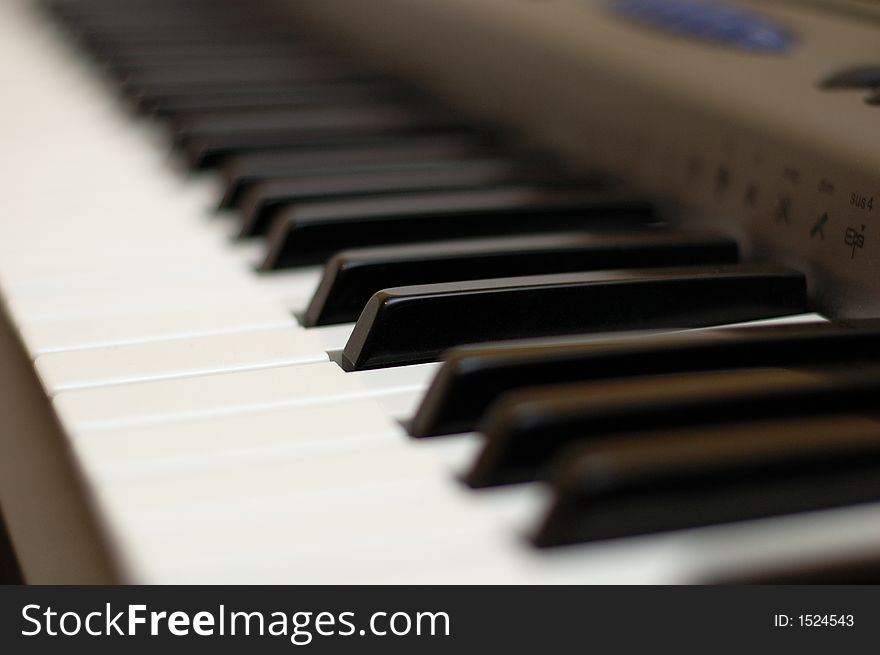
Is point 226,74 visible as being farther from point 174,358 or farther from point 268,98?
point 174,358

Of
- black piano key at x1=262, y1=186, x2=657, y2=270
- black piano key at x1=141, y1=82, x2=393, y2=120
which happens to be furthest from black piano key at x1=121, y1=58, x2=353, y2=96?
black piano key at x1=262, y1=186, x2=657, y2=270

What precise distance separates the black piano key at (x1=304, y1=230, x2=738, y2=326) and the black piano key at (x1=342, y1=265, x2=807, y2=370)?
4cm

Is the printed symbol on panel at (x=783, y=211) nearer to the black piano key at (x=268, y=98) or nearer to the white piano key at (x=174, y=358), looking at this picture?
the white piano key at (x=174, y=358)

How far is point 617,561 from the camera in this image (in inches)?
15.9

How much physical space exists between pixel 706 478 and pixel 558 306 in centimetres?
22

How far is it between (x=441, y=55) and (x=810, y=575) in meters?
0.85

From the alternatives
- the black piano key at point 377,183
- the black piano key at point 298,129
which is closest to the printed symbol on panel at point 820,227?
the black piano key at point 377,183

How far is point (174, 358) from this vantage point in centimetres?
60

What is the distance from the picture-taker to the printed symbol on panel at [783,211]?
694 mm

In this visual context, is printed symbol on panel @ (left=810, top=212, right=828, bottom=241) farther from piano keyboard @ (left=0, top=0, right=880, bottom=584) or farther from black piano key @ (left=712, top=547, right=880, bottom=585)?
black piano key @ (left=712, top=547, right=880, bottom=585)

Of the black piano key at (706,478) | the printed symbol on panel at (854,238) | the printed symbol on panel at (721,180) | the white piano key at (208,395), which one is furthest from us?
the printed symbol on panel at (721,180)

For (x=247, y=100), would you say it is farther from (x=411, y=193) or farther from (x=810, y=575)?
(x=810, y=575)

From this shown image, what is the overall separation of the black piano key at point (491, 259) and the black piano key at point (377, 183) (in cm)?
13

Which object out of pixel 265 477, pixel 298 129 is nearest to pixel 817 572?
pixel 265 477
